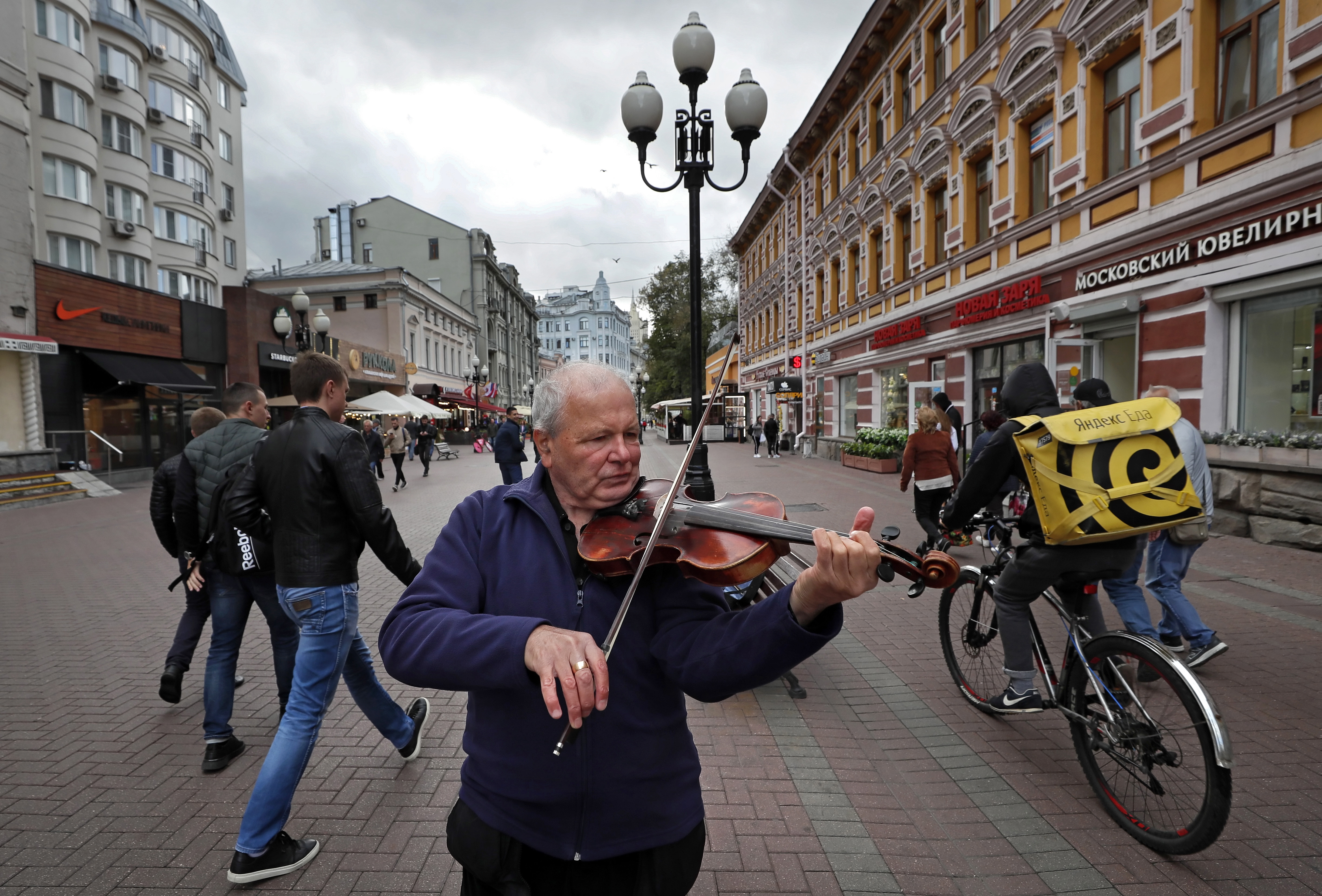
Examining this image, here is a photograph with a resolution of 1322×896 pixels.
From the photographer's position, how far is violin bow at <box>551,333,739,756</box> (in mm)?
1130

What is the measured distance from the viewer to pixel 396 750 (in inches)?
141

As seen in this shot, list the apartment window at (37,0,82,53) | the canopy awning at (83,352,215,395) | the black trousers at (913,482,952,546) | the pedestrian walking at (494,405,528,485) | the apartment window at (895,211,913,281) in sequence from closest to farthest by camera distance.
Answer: the black trousers at (913,482,952,546) < the pedestrian walking at (494,405,528,485) < the apartment window at (895,211,913,281) < the canopy awning at (83,352,215,395) < the apartment window at (37,0,82,53)

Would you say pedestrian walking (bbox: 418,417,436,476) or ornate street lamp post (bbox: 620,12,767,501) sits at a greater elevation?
ornate street lamp post (bbox: 620,12,767,501)

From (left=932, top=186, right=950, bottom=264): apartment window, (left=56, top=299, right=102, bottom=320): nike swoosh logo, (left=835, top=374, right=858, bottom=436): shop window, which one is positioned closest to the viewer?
(left=932, top=186, right=950, bottom=264): apartment window

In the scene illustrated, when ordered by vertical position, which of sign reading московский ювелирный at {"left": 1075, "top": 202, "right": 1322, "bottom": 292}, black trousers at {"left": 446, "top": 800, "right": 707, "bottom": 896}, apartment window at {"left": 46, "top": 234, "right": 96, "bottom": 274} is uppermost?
apartment window at {"left": 46, "top": 234, "right": 96, "bottom": 274}

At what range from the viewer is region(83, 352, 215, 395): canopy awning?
18.8 m

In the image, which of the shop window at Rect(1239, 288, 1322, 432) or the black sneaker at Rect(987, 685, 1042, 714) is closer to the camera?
the black sneaker at Rect(987, 685, 1042, 714)

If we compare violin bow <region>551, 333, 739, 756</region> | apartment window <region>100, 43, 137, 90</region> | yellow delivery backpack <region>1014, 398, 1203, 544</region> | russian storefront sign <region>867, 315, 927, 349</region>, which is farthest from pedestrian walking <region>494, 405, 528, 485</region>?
apartment window <region>100, 43, 137, 90</region>

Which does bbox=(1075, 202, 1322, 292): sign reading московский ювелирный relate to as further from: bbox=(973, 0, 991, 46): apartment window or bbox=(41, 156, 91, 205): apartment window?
bbox=(41, 156, 91, 205): apartment window

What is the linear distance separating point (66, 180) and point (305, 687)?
2723 cm

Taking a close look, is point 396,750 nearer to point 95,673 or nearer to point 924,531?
point 95,673

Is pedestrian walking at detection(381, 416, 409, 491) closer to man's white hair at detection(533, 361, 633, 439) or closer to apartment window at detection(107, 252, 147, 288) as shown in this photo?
apartment window at detection(107, 252, 147, 288)

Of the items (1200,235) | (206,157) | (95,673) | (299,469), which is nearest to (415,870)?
(299,469)

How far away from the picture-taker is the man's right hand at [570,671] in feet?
3.78
